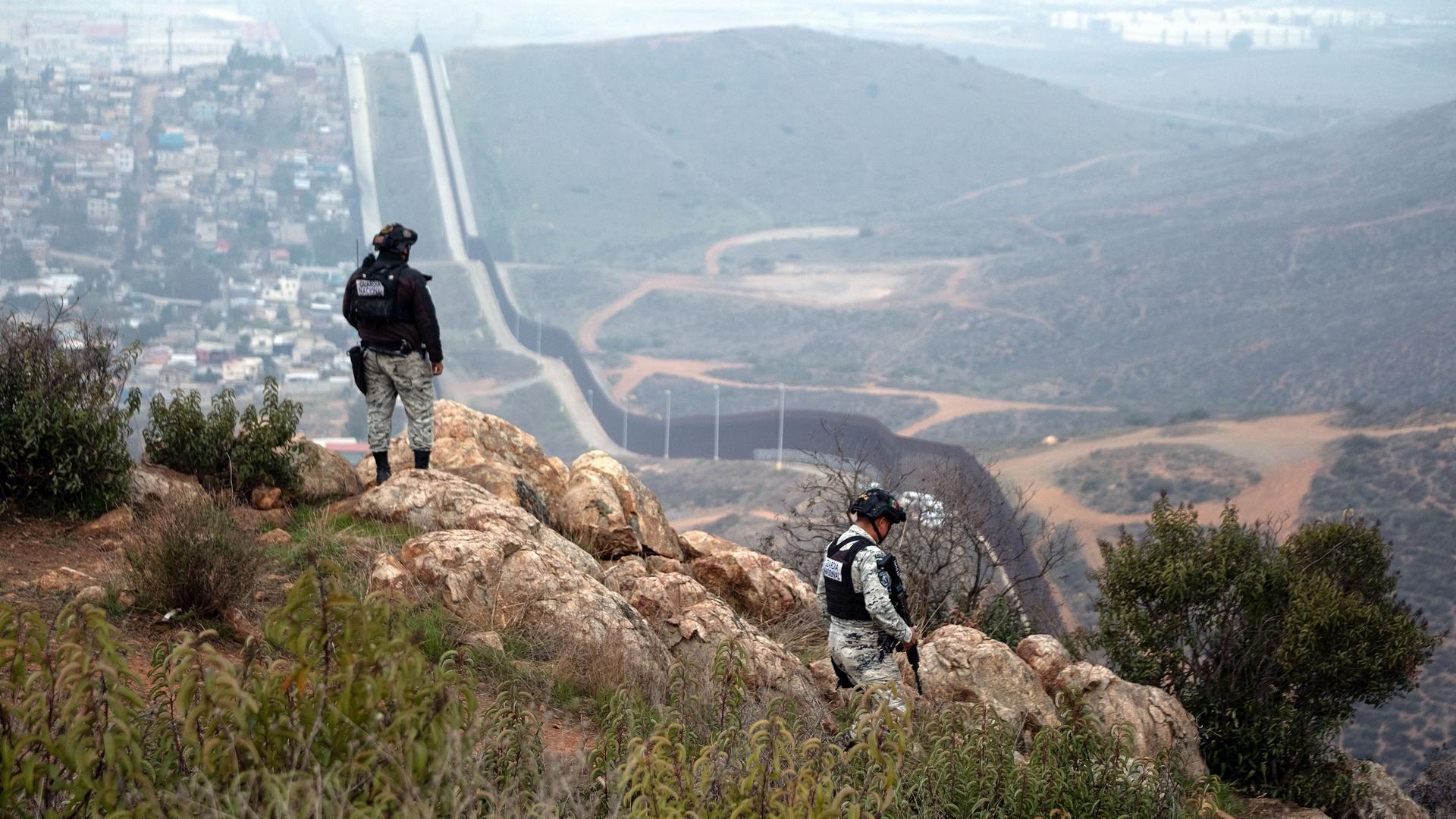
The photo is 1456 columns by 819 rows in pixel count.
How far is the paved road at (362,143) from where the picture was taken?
13975cm

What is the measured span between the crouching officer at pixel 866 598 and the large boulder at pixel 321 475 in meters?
5.58

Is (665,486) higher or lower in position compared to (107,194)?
lower

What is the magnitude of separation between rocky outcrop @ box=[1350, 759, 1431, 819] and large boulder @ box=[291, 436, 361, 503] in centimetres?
951

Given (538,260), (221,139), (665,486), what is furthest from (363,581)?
(221,139)

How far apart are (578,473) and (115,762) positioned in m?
8.39

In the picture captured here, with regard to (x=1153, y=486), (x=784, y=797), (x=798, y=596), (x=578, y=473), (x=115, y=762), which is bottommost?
(x=1153, y=486)

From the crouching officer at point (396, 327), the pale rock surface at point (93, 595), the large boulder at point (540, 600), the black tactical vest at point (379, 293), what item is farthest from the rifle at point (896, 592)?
the pale rock surface at point (93, 595)

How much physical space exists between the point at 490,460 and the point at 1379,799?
8747 mm

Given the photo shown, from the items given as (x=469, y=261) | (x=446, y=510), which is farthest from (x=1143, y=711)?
(x=469, y=261)

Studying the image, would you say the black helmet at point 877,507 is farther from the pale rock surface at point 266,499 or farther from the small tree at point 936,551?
the pale rock surface at point 266,499

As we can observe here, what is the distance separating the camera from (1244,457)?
181ft

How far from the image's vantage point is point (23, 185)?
129 meters

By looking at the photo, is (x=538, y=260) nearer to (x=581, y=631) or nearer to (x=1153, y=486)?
(x=1153, y=486)

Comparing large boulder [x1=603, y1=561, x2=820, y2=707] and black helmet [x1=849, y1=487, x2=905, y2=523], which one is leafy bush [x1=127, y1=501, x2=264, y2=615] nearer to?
large boulder [x1=603, y1=561, x2=820, y2=707]
